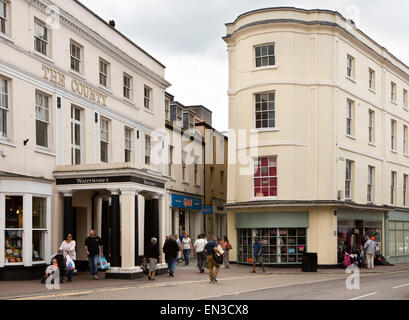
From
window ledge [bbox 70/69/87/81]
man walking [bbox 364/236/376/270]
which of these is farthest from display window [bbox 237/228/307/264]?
window ledge [bbox 70/69/87/81]

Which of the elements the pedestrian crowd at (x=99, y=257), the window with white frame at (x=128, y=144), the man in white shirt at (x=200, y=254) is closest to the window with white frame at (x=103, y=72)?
the window with white frame at (x=128, y=144)

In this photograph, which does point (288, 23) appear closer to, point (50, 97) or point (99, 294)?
point (50, 97)

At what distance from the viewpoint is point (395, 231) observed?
38688 millimetres

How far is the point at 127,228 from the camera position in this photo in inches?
825

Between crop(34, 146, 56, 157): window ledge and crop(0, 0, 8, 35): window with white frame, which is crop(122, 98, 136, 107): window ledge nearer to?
crop(34, 146, 56, 157): window ledge

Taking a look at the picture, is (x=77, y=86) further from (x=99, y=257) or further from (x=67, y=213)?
(x=99, y=257)

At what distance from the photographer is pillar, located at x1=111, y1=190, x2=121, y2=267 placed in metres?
21.2

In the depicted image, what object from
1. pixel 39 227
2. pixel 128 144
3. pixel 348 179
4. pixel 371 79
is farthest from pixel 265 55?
pixel 39 227

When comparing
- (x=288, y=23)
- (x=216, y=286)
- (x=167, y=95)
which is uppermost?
(x=288, y=23)

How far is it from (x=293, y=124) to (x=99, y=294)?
679 inches

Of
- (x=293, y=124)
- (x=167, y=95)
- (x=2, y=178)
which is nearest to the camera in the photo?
(x=2, y=178)

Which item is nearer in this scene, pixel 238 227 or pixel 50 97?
pixel 50 97

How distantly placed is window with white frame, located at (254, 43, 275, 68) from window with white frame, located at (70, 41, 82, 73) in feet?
34.6
